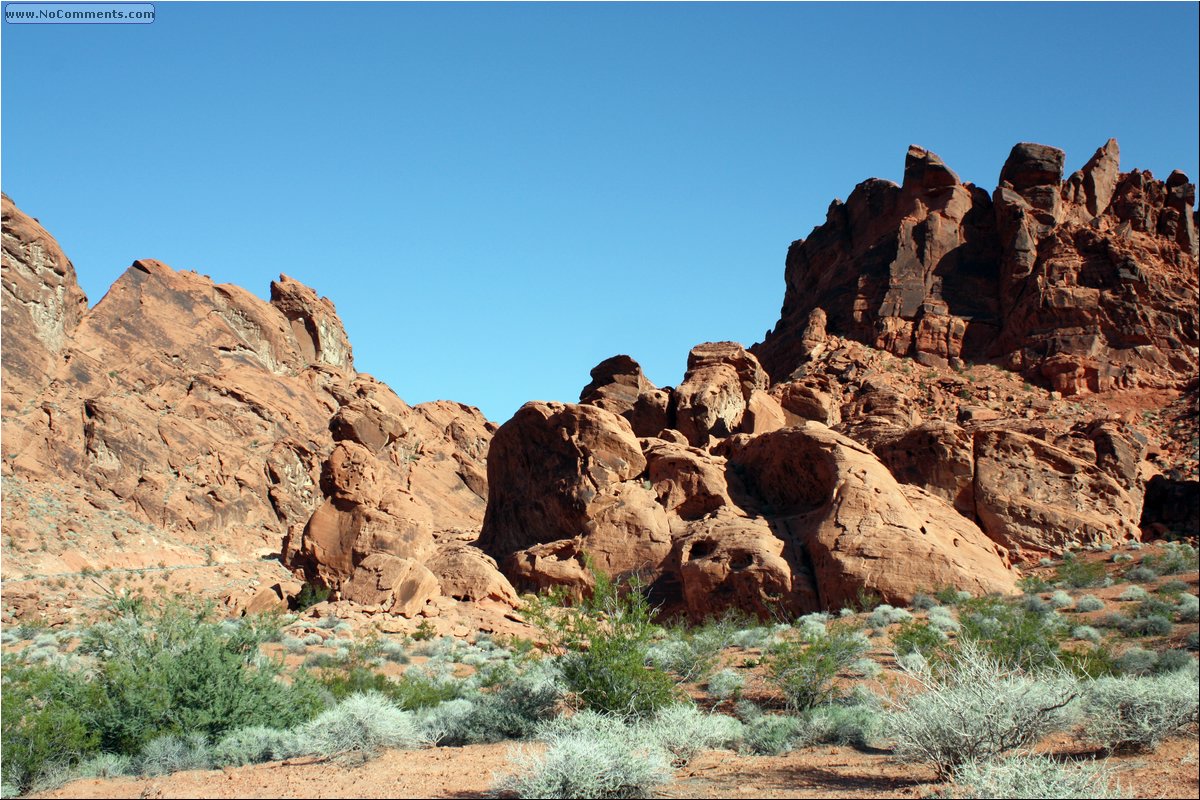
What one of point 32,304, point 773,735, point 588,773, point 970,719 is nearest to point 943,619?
point 773,735

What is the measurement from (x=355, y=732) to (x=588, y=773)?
13.3ft

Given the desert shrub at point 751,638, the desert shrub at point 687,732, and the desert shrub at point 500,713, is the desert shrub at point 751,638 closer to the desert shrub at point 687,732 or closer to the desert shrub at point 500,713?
the desert shrub at point 500,713

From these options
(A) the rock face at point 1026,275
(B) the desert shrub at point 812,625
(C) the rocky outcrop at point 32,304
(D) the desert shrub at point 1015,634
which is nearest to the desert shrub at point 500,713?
(B) the desert shrub at point 812,625

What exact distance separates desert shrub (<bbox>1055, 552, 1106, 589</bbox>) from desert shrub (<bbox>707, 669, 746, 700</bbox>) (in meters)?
11.0

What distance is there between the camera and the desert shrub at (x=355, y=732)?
40.8 ft

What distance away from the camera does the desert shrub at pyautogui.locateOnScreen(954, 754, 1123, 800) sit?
854 cm

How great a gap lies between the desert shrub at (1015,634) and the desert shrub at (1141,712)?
7.26 feet

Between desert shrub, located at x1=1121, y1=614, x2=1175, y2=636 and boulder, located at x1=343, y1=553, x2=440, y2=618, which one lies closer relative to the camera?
desert shrub, located at x1=1121, y1=614, x2=1175, y2=636

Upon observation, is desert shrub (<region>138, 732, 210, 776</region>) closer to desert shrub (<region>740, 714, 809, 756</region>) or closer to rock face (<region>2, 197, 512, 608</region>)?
desert shrub (<region>740, 714, 809, 756</region>)

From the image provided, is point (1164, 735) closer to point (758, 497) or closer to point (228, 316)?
point (758, 497)

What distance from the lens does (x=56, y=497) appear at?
53906 millimetres

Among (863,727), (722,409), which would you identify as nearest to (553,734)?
(863,727)

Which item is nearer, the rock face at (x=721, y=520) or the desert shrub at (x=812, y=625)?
the desert shrub at (x=812, y=625)

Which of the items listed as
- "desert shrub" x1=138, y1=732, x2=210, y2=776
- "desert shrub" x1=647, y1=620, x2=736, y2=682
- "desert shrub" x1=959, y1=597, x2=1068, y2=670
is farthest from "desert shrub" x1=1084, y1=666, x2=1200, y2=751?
"desert shrub" x1=138, y1=732, x2=210, y2=776
